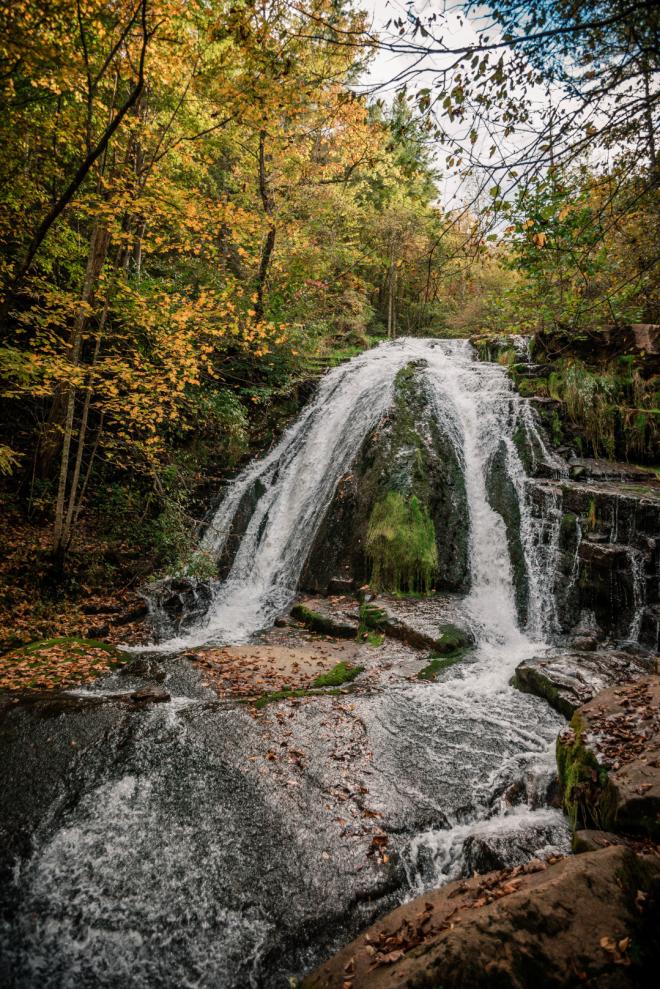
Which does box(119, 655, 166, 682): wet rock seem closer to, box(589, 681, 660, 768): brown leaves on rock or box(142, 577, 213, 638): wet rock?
box(142, 577, 213, 638): wet rock

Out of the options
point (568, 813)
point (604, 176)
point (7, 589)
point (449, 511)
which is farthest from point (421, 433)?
point (7, 589)

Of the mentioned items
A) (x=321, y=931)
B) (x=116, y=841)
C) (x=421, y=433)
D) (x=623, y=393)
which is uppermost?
(x=623, y=393)

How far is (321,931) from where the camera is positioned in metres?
2.85

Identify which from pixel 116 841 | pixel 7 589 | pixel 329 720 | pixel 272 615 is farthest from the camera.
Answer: pixel 272 615

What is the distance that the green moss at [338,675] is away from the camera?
18.7 feet

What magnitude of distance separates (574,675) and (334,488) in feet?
19.9

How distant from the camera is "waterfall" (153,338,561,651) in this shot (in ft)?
26.6

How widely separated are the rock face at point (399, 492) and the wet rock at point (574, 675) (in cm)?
280

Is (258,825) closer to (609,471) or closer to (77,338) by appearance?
(77,338)

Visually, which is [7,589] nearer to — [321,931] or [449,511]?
[321,931]

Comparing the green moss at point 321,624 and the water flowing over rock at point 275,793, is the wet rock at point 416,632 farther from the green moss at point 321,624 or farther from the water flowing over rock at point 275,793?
the green moss at point 321,624

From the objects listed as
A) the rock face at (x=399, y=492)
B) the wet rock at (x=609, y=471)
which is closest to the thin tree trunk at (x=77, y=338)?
the rock face at (x=399, y=492)

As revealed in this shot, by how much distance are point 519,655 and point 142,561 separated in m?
7.80

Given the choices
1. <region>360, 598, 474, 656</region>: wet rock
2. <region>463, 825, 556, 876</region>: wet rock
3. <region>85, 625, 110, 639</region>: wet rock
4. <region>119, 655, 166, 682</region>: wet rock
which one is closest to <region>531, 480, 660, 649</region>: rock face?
<region>360, 598, 474, 656</region>: wet rock
